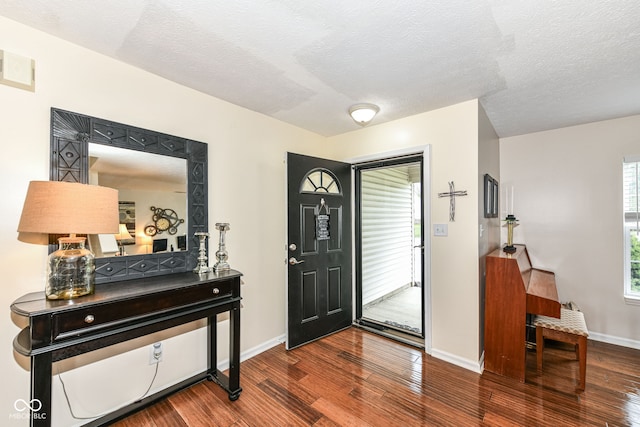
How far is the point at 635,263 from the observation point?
287 cm

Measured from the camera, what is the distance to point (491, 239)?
2992mm

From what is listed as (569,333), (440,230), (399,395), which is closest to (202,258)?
(399,395)

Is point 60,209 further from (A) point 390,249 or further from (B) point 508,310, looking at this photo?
(A) point 390,249

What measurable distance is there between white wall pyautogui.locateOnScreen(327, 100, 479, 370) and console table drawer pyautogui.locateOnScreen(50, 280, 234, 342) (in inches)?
81.9

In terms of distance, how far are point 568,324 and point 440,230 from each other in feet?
4.16

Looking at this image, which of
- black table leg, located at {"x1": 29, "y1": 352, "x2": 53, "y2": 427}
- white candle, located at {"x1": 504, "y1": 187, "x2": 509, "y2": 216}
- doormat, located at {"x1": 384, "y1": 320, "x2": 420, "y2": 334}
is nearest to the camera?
black table leg, located at {"x1": 29, "y1": 352, "x2": 53, "y2": 427}

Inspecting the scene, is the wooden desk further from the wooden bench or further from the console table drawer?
the console table drawer

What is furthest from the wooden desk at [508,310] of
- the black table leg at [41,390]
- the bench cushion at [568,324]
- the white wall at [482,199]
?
the black table leg at [41,390]

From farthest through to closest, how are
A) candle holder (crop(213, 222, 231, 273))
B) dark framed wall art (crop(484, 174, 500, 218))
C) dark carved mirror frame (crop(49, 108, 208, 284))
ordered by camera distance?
dark framed wall art (crop(484, 174, 500, 218)), candle holder (crop(213, 222, 231, 273)), dark carved mirror frame (crop(49, 108, 208, 284))

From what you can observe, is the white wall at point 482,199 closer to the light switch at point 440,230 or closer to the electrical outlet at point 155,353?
the light switch at point 440,230

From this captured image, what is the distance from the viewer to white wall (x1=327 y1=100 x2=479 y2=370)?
2.43 meters

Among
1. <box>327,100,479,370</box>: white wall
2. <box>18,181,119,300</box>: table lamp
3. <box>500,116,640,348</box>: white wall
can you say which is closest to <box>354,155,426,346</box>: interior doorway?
<box>327,100,479,370</box>: white wall

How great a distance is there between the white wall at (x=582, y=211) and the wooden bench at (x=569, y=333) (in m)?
0.94

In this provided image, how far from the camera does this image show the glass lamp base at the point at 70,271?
1.41 metres
